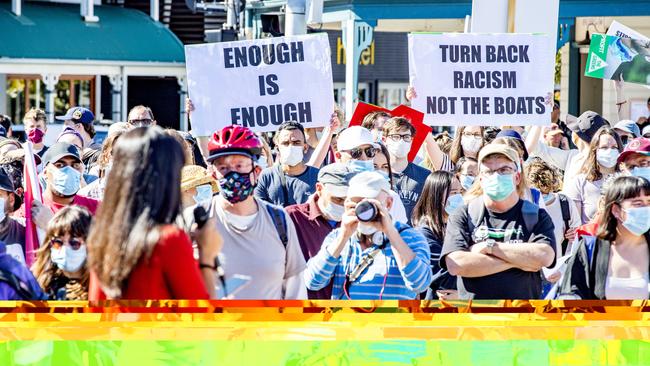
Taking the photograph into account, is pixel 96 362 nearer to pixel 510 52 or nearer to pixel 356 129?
pixel 356 129

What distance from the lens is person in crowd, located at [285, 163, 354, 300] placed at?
591cm

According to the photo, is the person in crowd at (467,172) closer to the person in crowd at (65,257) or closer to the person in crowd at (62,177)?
the person in crowd at (62,177)

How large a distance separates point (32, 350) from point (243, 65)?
6.00 metres

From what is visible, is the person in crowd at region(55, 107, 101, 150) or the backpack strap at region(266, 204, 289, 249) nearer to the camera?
the backpack strap at region(266, 204, 289, 249)

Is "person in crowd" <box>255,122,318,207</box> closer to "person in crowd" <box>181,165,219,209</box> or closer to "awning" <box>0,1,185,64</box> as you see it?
"person in crowd" <box>181,165,219,209</box>

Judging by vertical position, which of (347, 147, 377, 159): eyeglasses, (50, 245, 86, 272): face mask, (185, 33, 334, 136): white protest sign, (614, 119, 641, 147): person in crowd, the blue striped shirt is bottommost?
the blue striped shirt

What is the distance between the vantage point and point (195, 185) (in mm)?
7332

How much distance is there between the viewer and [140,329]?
342 cm

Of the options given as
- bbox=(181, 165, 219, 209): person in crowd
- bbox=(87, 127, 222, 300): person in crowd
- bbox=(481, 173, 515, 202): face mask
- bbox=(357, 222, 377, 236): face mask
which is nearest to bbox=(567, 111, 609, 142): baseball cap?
bbox=(181, 165, 219, 209): person in crowd

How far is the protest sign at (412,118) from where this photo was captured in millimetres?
9102

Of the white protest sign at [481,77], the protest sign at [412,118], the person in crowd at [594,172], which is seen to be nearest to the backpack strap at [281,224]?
the protest sign at [412,118]

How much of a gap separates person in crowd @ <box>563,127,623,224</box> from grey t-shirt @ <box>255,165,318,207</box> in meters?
1.97

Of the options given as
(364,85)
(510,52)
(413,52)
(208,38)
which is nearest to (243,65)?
(413,52)

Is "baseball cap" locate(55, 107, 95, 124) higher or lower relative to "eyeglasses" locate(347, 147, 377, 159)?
higher
